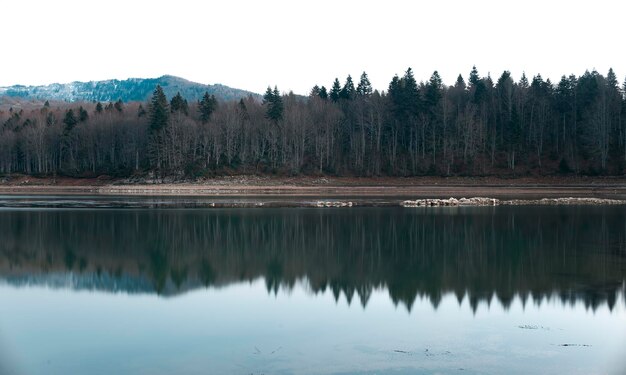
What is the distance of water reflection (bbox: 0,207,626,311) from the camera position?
19.1 m

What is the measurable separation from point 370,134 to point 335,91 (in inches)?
613

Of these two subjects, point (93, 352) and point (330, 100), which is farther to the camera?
point (330, 100)

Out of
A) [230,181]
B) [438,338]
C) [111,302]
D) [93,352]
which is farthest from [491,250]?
[230,181]

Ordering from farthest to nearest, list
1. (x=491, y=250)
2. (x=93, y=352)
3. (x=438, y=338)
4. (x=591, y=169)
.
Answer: (x=591, y=169) → (x=491, y=250) → (x=438, y=338) → (x=93, y=352)

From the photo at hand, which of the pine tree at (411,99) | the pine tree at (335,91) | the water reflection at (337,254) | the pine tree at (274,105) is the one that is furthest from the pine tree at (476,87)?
the water reflection at (337,254)

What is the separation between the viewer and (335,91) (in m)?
115

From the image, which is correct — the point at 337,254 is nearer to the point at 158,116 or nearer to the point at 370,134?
the point at 158,116

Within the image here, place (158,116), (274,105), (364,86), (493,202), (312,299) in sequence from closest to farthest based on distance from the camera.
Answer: (312,299), (493,202), (158,116), (274,105), (364,86)

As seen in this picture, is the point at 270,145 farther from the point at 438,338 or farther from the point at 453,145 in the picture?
the point at 438,338

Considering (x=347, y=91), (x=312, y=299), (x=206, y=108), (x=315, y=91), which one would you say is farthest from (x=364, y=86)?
(x=312, y=299)

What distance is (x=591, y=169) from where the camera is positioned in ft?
277

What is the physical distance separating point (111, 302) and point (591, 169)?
263 ft

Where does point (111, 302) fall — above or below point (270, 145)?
below

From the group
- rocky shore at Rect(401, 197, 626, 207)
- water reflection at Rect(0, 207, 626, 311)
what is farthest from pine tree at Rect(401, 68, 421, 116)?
water reflection at Rect(0, 207, 626, 311)
